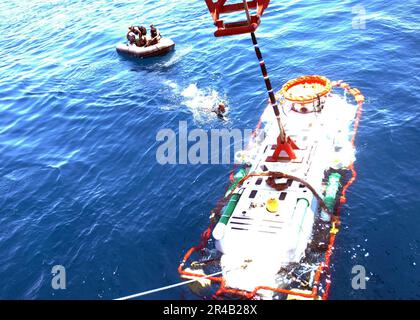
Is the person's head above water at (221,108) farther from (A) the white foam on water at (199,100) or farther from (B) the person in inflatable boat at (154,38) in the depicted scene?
(B) the person in inflatable boat at (154,38)

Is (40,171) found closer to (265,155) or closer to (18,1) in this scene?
(265,155)

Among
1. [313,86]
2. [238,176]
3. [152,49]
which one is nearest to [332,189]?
[238,176]

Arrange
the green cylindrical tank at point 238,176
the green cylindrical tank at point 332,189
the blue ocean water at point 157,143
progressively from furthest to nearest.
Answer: the green cylindrical tank at point 238,176, the green cylindrical tank at point 332,189, the blue ocean water at point 157,143

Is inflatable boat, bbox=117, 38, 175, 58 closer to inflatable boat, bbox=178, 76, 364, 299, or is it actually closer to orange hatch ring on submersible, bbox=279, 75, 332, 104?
orange hatch ring on submersible, bbox=279, 75, 332, 104

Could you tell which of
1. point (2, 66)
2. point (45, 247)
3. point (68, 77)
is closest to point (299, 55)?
point (68, 77)

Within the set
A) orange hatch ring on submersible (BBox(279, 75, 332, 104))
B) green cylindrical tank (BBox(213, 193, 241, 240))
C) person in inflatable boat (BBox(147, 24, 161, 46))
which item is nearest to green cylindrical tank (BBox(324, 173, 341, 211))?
green cylindrical tank (BBox(213, 193, 241, 240))

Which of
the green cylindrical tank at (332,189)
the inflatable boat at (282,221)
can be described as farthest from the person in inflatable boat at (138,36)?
the green cylindrical tank at (332,189)
